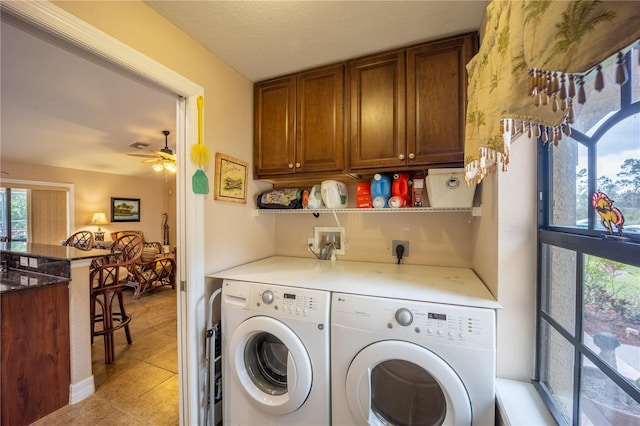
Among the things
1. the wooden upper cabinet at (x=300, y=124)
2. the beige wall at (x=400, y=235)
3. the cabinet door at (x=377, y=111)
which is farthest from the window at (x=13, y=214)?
the cabinet door at (x=377, y=111)

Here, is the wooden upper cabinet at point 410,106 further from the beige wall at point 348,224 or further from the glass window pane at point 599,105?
the glass window pane at point 599,105

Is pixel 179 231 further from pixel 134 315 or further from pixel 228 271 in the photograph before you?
pixel 134 315

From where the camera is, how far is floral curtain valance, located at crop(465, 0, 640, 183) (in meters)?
A: 0.37

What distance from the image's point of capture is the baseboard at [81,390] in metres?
1.73

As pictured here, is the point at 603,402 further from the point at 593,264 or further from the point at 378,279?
the point at 378,279

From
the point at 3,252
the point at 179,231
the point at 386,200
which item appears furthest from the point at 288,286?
the point at 3,252

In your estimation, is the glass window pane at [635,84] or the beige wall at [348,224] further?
the beige wall at [348,224]

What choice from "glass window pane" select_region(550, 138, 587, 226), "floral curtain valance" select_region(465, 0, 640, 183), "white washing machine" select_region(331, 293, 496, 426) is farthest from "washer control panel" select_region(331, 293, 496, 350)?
"floral curtain valance" select_region(465, 0, 640, 183)

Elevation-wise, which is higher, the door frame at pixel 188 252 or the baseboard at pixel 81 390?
the door frame at pixel 188 252

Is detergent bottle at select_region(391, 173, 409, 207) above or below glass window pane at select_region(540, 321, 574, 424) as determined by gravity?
above

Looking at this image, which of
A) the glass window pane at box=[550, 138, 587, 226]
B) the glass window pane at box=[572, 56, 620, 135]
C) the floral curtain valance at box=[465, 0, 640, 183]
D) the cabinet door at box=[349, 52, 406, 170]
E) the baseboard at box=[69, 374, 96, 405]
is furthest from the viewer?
the baseboard at box=[69, 374, 96, 405]

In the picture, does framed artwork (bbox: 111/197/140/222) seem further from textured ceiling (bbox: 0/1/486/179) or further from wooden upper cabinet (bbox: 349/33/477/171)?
wooden upper cabinet (bbox: 349/33/477/171)

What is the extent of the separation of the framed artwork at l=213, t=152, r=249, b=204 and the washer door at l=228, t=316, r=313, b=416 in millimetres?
808

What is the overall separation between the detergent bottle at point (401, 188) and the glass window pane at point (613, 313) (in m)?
0.91
